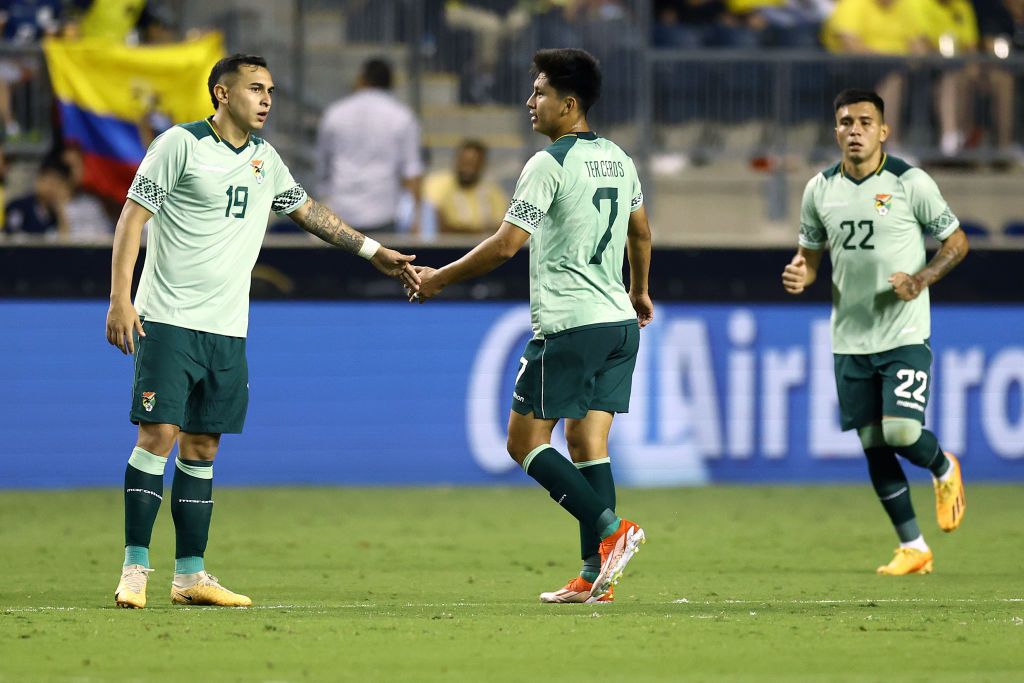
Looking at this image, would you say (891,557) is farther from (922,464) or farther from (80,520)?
(80,520)

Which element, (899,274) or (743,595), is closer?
(743,595)

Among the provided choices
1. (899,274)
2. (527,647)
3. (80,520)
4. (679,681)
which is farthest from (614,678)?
(80,520)

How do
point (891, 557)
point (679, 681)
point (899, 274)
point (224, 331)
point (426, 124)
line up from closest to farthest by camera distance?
point (679, 681), point (224, 331), point (899, 274), point (891, 557), point (426, 124)

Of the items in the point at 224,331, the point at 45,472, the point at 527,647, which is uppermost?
the point at 224,331

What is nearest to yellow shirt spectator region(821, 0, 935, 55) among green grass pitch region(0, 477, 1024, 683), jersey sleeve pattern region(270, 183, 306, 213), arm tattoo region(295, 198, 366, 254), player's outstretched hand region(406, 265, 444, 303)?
green grass pitch region(0, 477, 1024, 683)

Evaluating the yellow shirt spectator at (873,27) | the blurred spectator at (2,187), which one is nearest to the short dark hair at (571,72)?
the blurred spectator at (2,187)

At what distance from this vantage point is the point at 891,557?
9.33 meters

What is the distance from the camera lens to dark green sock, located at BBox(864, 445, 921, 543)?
8.71 metres

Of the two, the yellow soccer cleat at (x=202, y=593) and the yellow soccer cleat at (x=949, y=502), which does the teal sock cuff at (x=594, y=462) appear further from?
the yellow soccer cleat at (x=949, y=502)

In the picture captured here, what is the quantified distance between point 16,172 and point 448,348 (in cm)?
366

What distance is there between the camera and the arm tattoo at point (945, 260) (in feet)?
28.4

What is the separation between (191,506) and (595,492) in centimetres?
172

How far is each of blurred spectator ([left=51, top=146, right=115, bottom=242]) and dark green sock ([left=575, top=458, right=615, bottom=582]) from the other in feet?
22.3

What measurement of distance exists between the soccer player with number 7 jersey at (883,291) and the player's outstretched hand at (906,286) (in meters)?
0.08
